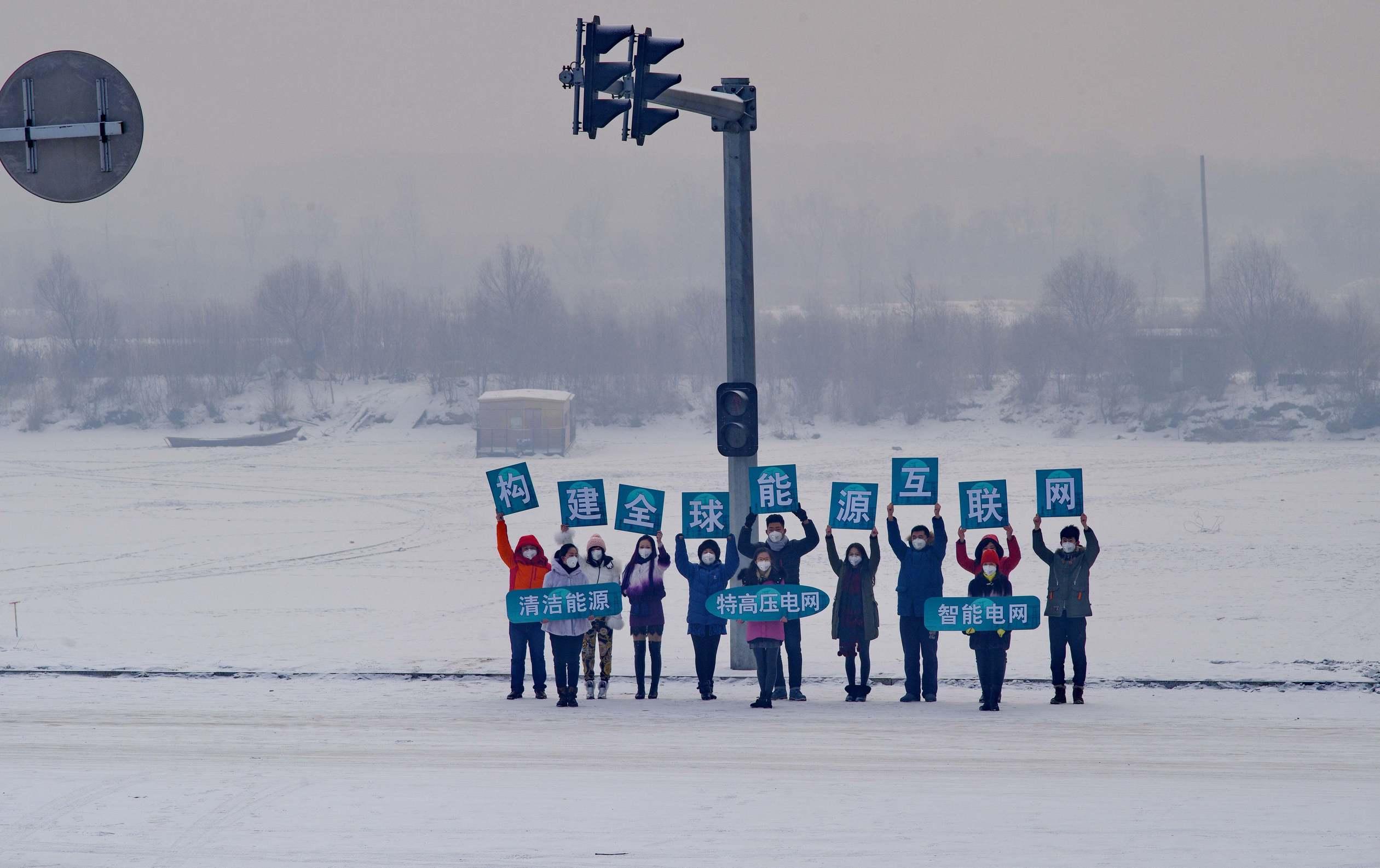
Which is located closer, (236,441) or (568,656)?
(568,656)

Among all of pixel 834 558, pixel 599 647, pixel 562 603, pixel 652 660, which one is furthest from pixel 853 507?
pixel 562 603

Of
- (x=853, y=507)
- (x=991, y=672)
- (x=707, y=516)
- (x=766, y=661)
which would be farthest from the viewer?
(x=707, y=516)

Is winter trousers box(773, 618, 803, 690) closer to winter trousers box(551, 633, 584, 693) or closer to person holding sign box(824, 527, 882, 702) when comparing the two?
person holding sign box(824, 527, 882, 702)

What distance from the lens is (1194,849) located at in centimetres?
711

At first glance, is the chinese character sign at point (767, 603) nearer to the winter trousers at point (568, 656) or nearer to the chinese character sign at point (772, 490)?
the chinese character sign at point (772, 490)

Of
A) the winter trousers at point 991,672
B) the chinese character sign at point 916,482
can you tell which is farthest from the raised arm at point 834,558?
the winter trousers at point 991,672

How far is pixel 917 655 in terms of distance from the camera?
39.9 feet

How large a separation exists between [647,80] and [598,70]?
0.48m

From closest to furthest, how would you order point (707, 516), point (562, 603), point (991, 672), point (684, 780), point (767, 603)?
point (684, 780) → point (991, 672) → point (767, 603) → point (562, 603) → point (707, 516)

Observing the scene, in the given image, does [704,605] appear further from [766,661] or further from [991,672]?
[991,672]

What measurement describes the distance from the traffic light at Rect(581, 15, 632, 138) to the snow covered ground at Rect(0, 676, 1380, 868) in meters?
4.84

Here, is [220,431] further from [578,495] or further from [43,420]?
[578,495]

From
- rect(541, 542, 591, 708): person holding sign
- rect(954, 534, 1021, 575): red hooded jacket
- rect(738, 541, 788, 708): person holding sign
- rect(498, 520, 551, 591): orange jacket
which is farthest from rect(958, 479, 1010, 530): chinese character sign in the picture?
rect(498, 520, 551, 591): orange jacket

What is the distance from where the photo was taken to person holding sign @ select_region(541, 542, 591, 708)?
11875 millimetres
